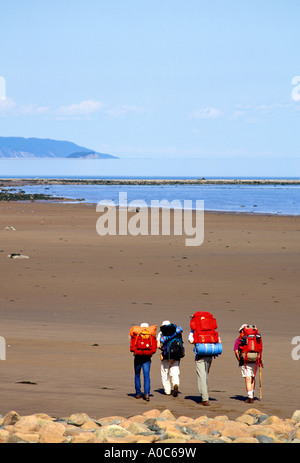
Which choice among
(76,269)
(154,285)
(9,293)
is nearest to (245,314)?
(154,285)

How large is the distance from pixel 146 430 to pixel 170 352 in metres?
3.29

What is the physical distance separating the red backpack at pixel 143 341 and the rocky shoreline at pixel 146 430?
161 cm

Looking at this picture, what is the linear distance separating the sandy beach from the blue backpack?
27.6 inches

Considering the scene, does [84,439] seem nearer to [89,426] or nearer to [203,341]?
[89,426]

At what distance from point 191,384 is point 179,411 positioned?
1998mm

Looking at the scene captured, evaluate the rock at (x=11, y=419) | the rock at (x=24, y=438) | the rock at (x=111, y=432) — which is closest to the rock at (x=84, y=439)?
the rock at (x=111, y=432)

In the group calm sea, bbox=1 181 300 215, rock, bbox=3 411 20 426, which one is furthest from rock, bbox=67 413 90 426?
calm sea, bbox=1 181 300 215

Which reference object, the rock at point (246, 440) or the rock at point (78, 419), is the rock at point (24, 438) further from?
the rock at point (246, 440)

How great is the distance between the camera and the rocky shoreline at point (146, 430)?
913 centimetres

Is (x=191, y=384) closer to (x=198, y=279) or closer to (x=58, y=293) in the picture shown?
(x=58, y=293)

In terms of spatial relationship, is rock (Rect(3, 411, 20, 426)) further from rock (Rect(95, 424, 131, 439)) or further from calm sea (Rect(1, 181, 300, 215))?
calm sea (Rect(1, 181, 300, 215))

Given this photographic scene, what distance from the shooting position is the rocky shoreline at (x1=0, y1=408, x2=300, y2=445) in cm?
913

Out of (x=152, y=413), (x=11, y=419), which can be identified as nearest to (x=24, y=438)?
(x=11, y=419)
